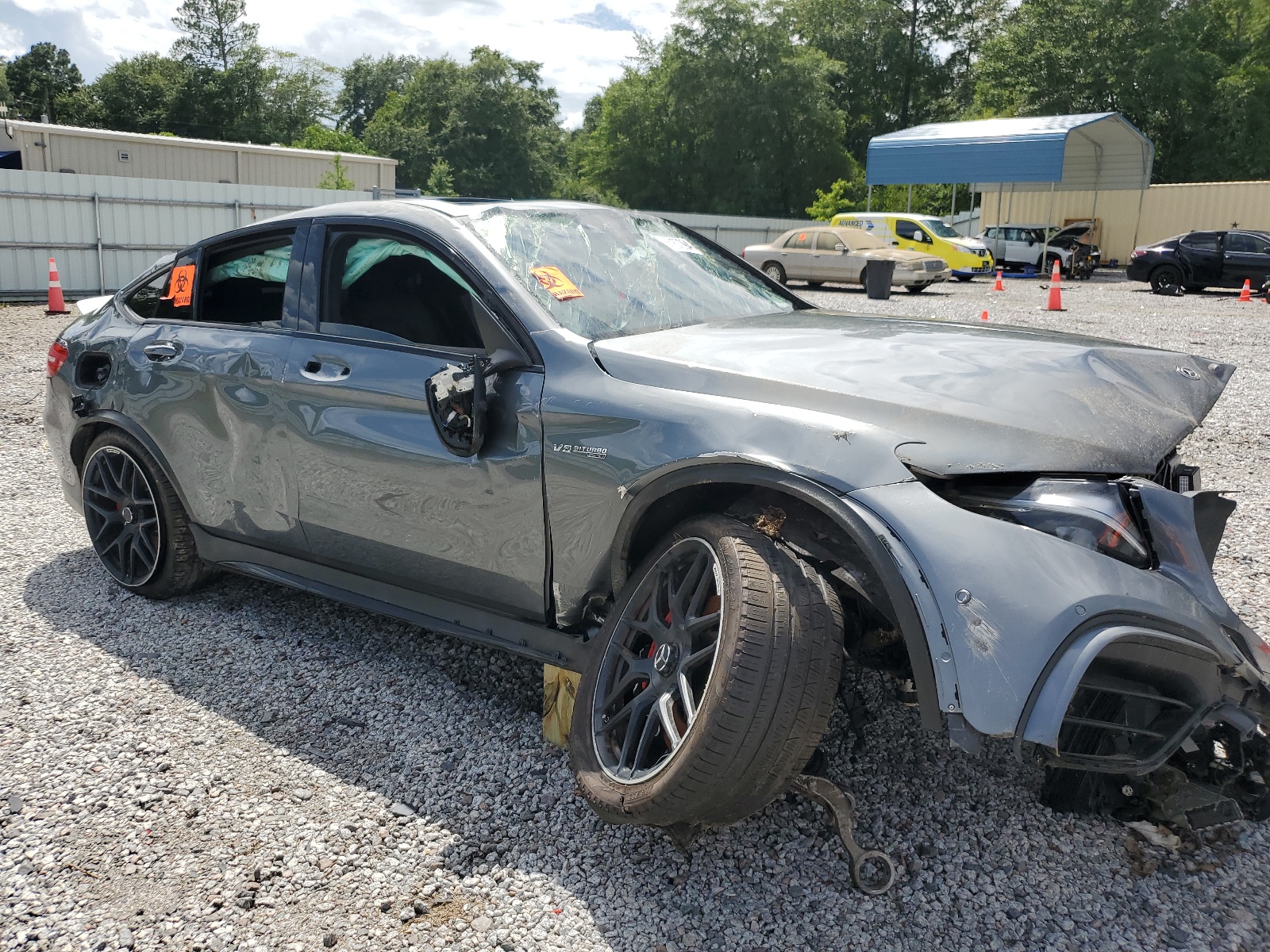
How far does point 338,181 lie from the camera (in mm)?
28172

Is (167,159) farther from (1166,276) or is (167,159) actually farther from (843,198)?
(1166,276)

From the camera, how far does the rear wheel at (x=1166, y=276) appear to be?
22.5 m

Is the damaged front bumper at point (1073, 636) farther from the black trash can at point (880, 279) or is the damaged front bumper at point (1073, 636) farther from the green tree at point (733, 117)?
the green tree at point (733, 117)

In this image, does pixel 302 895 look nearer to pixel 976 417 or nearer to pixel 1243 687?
pixel 976 417

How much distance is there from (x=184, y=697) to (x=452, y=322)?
1.55 metres

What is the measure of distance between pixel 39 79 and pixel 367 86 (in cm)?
3132

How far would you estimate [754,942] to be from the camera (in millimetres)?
2326

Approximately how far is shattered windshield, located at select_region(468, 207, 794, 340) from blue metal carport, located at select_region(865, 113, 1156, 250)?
2765cm

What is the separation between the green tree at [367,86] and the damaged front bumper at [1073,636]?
11305 centimetres

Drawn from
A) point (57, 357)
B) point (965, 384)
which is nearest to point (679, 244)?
point (965, 384)

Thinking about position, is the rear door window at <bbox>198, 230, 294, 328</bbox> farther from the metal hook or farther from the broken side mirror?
the metal hook

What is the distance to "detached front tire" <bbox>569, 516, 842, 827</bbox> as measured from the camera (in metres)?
2.32

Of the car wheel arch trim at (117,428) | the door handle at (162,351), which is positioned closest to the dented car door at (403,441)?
the door handle at (162,351)

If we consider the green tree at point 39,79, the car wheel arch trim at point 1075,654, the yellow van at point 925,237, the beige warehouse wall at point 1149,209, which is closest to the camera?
the car wheel arch trim at point 1075,654
